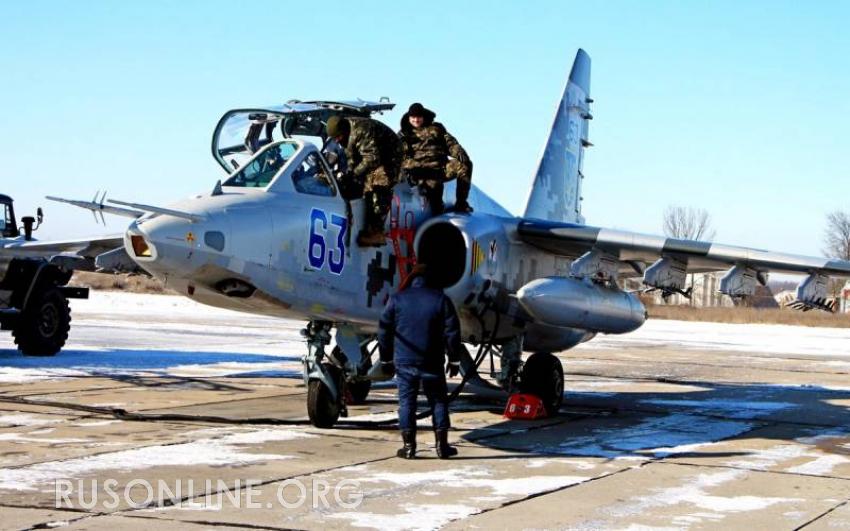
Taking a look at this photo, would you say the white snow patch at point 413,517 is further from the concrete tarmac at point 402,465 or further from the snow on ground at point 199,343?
the snow on ground at point 199,343

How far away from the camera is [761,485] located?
853 centimetres

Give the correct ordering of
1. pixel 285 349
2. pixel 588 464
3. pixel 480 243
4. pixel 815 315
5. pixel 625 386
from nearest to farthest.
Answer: pixel 588 464, pixel 480 243, pixel 625 386, pixel 285 349, pixel 815 315

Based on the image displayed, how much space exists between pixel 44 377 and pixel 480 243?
7.24 m

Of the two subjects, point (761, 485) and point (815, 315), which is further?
point (815, 315)

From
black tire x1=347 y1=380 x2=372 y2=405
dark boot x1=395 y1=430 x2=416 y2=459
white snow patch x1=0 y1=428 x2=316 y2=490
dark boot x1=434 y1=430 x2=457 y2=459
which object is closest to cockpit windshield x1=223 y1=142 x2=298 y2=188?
white snow patch x1=0 y1=428 x2=316 y2=490

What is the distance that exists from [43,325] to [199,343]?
5.60 meters

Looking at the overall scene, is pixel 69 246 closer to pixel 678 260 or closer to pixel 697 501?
pixel 678 260

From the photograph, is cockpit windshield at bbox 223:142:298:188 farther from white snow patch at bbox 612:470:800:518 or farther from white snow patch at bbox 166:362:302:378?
white snow patch at bbox 166:362:302:378

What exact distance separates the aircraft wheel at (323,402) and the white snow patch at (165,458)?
15.7 inches

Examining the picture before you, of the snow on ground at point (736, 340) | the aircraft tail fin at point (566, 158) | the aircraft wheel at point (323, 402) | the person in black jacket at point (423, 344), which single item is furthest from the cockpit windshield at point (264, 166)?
the snow on ground at point (736, 340)

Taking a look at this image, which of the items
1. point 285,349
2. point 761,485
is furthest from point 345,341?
point 285,349

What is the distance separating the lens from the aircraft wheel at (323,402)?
11.2 m

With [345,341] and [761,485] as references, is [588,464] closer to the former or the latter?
[761,485]
